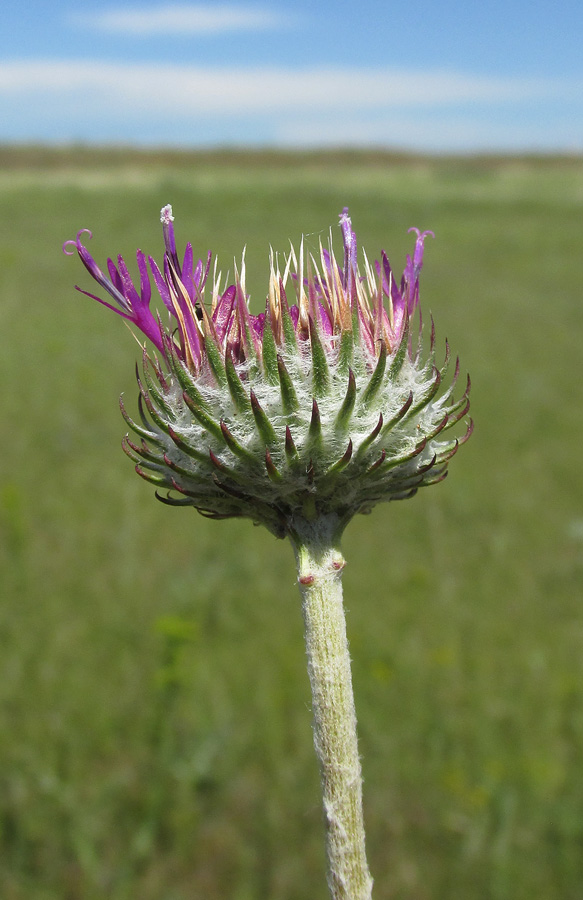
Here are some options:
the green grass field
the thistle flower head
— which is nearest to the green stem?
the thistle flower head

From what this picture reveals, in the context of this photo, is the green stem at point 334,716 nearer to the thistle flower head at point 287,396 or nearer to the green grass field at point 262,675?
the thistle flower head at point 287,396

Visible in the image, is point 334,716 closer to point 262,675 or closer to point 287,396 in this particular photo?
point 287,396

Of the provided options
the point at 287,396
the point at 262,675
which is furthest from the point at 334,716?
the point at 262,675

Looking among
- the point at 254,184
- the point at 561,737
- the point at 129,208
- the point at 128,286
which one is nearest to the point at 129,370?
the point at 561,737

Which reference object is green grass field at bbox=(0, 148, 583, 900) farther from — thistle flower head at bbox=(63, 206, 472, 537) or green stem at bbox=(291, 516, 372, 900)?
green stem at bbox=(291, 516, 372, 900)

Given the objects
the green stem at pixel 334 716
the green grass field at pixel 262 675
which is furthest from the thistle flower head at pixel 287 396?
the green grass field at pixel 262 675

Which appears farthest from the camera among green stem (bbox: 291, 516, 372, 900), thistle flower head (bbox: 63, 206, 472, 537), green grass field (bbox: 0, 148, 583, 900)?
green grass field (bbox: 0, 148, 583, 900)
